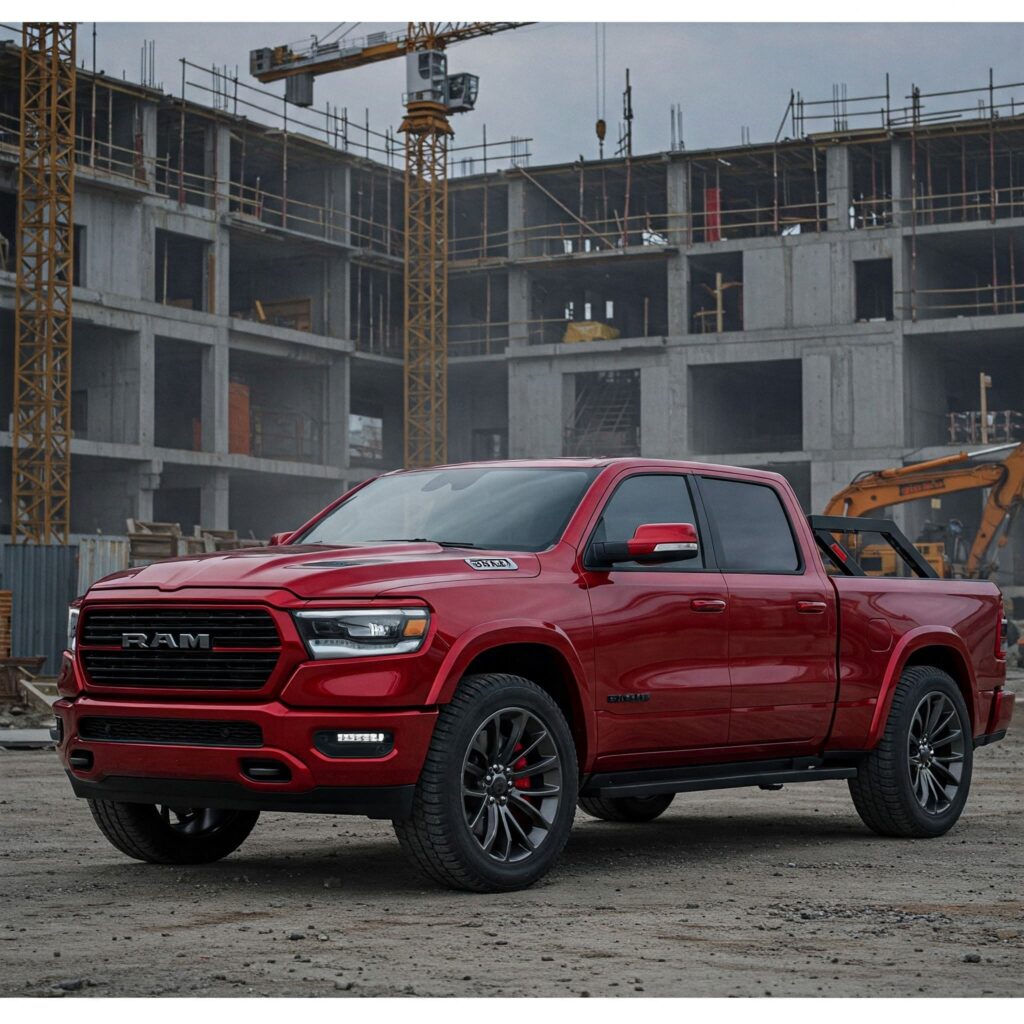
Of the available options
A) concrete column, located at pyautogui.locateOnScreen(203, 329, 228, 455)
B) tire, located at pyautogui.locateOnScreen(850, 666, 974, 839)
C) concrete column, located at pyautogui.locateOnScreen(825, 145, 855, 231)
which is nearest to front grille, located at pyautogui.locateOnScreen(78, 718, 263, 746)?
tire, located at pyautogui.locateOnScreen(850, 666, 974, 839)

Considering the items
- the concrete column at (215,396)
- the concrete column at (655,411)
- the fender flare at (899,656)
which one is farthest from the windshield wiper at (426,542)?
the concrete column at (655,411)

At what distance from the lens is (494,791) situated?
7.55m

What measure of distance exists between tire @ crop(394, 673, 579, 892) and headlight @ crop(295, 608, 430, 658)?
0.39 meters

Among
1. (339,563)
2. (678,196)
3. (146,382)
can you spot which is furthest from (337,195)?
(339,563)

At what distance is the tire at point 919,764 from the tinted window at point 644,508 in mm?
1810

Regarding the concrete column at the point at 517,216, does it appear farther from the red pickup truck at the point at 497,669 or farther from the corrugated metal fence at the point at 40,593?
the red pickup truck at the point at 497,669

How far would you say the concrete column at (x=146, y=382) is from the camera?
57.2 meters

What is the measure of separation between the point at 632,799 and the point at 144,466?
159 ft

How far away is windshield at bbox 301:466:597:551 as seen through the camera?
8.37 m

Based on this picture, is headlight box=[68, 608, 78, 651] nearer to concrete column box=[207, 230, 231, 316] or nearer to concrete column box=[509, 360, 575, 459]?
concrete column box=[207, 230, 231, 316]

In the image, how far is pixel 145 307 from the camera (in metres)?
57.8

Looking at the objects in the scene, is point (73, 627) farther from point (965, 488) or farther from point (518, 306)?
point (518, 306)

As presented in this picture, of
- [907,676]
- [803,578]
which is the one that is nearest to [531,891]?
[803,578]

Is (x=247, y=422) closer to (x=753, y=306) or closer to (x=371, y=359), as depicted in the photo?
(x=371, y=359)
